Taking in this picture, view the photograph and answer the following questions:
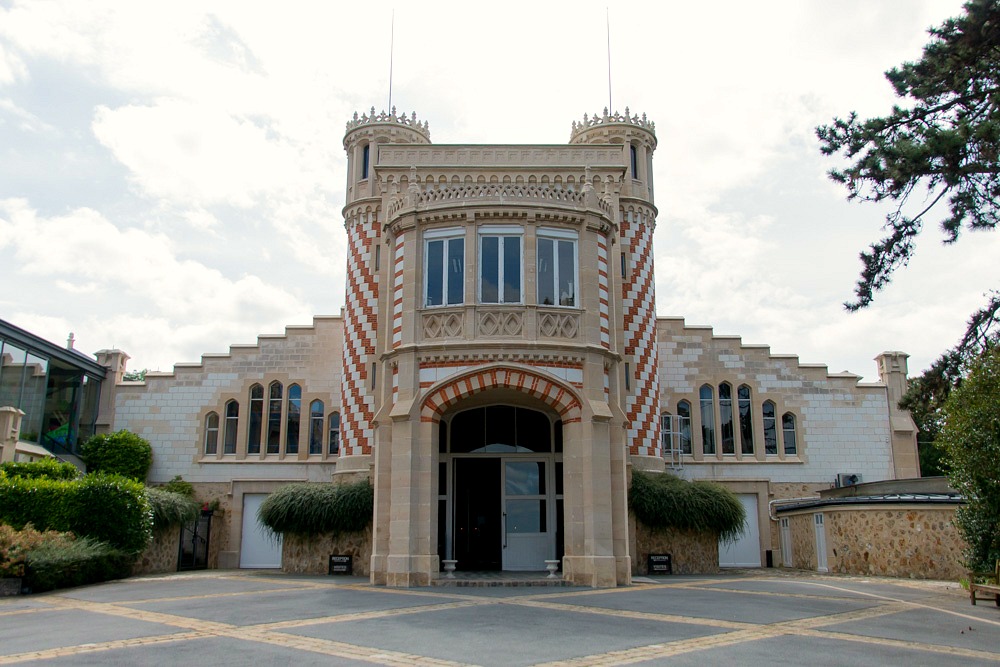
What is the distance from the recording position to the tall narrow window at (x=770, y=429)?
2889 cm

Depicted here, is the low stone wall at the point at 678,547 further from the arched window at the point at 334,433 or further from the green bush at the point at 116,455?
the green bush at the point at 116,455

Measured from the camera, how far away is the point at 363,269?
2620 cm

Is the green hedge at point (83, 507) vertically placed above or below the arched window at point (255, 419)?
below

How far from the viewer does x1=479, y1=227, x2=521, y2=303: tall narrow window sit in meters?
19.1

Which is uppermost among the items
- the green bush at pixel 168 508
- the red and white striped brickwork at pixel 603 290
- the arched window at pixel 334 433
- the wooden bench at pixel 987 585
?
the red and white striped brickwork at pixel 603 290

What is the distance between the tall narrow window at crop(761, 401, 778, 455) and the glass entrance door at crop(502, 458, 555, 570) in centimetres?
1096

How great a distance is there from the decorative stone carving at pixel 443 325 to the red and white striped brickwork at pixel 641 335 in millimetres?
8201

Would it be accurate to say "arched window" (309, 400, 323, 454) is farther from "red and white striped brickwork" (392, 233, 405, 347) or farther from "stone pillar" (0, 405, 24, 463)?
"red and white striped brickwork" (392, 233, 405, 347)

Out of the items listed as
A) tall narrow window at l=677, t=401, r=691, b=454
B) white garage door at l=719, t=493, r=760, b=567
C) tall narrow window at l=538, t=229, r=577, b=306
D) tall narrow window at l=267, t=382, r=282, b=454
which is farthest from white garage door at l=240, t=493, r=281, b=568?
white garage door at l=719, t=493, r=760, b=567

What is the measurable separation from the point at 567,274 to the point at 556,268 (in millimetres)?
295

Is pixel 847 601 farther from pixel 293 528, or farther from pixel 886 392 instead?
pixel 886 392

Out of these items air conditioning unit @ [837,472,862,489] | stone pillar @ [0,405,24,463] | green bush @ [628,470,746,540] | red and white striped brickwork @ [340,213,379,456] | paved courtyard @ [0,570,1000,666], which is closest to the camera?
paved courtyard @ [0,570,1000,666]

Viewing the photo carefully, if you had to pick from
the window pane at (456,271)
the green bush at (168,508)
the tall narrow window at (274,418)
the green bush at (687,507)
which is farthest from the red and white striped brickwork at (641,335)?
the green bush at (168,508)

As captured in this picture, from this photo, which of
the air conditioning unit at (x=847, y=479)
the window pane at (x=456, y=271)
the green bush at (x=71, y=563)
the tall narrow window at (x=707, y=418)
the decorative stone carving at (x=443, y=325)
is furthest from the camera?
the tall narrow window at (x=707, y=418)
